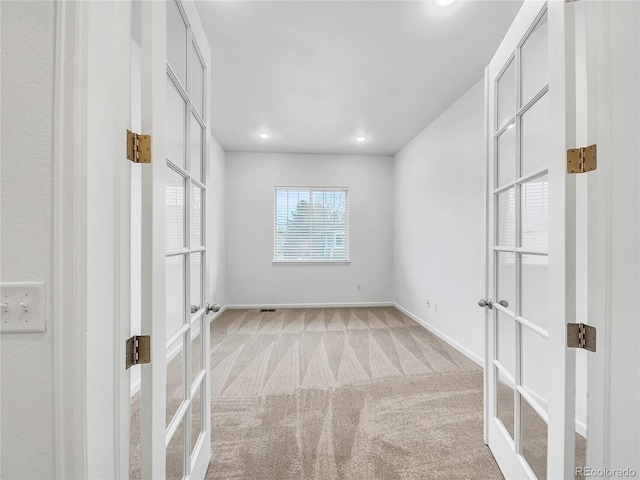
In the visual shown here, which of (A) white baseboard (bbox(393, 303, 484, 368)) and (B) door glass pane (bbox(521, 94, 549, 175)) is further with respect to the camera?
(A) white baseboard (bbox(393, 303, 484, 368))

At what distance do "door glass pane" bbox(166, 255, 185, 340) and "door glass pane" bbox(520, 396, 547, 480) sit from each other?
4.80 feet

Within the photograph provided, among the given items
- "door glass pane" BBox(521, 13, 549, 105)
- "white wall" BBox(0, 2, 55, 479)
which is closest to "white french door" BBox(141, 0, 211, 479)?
A: "white wall" BBox(0, 2, 55, 479)

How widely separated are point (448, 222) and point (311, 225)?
2438mm

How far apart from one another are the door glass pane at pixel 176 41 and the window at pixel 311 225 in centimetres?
391

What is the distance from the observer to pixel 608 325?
831mm

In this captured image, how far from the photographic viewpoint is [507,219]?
1434mm

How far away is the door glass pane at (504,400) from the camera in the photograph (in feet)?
4.48

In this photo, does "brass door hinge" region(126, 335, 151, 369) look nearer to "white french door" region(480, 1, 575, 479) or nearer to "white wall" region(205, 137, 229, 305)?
"white french door" region(480, 1, 575, 479)

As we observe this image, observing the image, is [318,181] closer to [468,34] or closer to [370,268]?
[370,268]

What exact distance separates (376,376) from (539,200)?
1922mm

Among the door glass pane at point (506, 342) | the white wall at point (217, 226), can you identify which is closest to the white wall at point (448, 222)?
the door glass pane at point (506, 342)

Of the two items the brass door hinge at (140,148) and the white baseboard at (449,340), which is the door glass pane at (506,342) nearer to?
the white baseboard at (449,340)

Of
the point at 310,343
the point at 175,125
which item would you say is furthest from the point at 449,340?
the point at 175,125

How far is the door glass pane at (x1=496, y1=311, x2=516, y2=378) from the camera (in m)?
1.34
